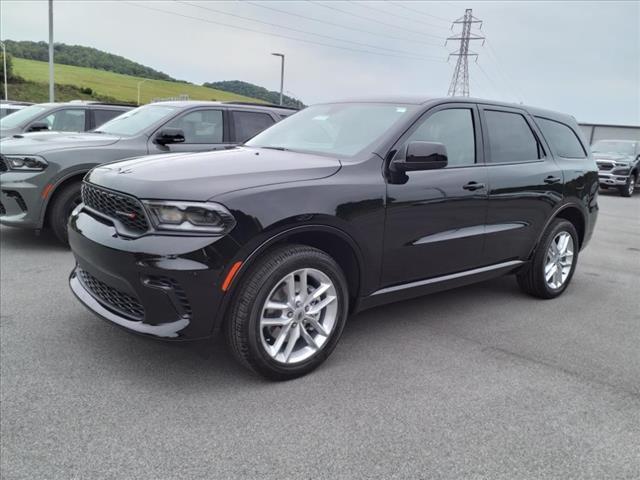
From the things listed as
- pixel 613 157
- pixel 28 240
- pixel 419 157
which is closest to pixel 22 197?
pixel 28 240

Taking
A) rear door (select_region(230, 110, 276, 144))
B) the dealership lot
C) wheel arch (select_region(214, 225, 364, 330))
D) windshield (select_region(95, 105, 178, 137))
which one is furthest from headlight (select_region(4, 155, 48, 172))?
wheel arch (select_region(214, 225, 364, 330))

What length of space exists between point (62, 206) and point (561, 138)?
5305mm

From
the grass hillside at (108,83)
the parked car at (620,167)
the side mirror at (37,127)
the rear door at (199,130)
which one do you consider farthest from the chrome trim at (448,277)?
the grass hillside at (108,83)

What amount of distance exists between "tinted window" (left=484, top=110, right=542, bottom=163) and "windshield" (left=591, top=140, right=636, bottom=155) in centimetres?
1665

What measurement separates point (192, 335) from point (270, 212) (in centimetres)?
78

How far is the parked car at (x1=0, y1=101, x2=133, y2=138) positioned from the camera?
27.0 feet

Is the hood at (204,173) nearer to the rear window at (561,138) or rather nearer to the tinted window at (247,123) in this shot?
the rear window at (561,138)

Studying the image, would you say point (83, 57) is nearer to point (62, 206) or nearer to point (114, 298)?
point (62, 206)

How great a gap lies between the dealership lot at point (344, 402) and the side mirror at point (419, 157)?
128 centimetres

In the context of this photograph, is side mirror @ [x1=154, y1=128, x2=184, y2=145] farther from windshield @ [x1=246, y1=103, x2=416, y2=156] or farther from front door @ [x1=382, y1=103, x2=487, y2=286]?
front door @ [x1=382, y1=103, x2=487, y2=286]

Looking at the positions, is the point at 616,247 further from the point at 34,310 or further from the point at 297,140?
the point at 34,310

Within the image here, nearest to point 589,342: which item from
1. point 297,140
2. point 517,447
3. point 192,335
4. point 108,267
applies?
point 517,447

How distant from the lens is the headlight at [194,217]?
278cm

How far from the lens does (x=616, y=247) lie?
8266 millimetres
